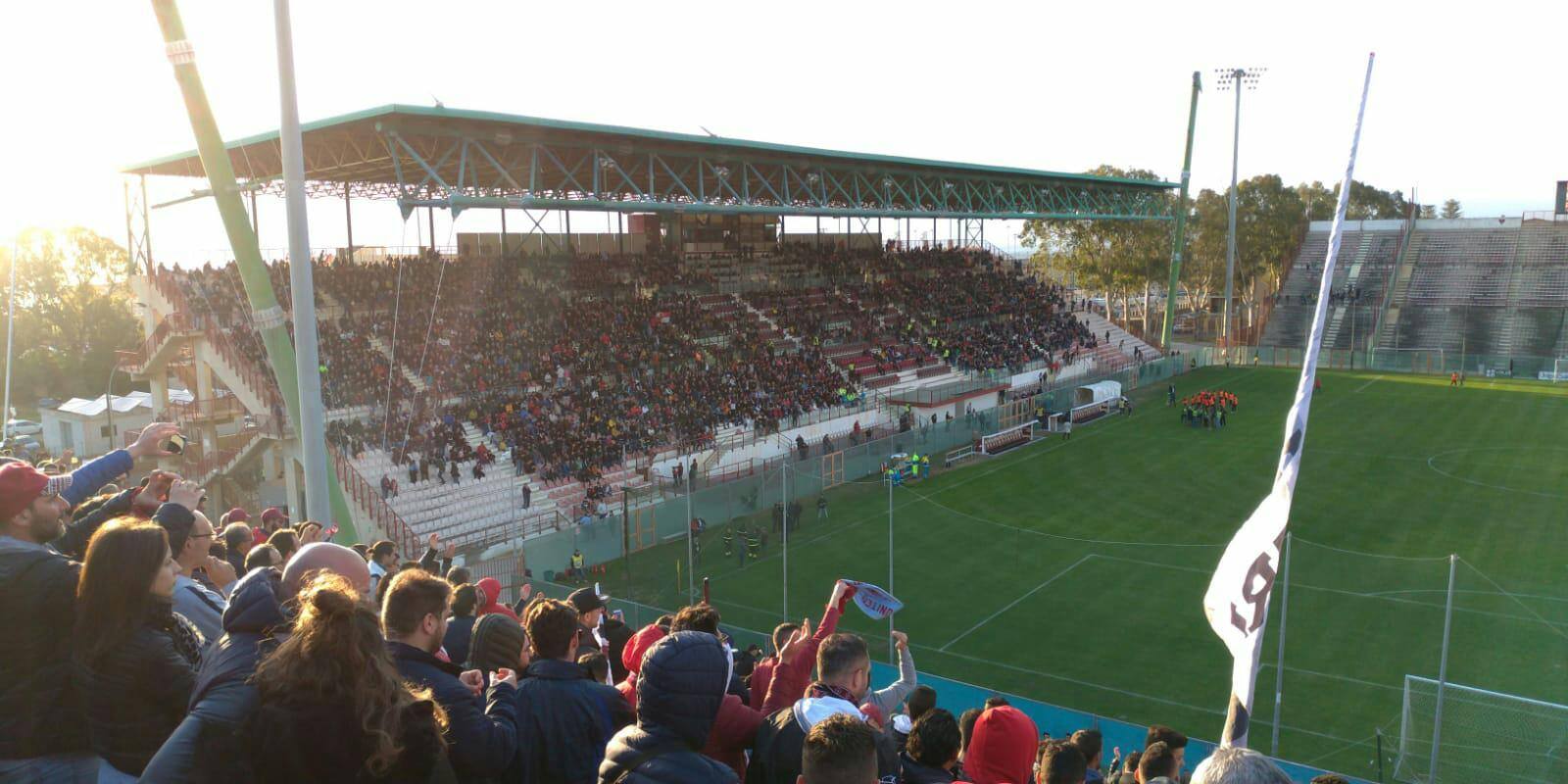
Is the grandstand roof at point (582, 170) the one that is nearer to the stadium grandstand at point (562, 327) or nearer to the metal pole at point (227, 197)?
the stadium grandstand at point (562, 327)

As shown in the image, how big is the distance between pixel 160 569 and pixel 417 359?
27.9m

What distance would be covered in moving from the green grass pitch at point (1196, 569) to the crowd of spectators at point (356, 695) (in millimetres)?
12219

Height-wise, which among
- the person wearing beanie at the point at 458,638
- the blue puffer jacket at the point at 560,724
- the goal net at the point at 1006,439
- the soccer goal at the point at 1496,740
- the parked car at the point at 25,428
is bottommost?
the parked car at the point at 25,428

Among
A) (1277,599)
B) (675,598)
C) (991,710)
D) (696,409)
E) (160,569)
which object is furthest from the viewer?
(696,409)

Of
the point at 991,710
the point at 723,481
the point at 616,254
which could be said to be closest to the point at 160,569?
the point at 991,710

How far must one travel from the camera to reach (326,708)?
124 inches

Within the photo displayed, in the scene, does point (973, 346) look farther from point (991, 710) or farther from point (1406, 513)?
point (991, 710)

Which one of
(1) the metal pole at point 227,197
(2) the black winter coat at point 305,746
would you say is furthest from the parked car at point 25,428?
(2) the black winter coat at point 305,746

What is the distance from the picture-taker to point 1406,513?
28266 mm

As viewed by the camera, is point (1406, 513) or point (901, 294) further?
point (901, 294)

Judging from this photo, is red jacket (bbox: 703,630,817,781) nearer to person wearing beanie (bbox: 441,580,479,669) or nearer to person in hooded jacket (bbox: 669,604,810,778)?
person in hooded jacket (bbox: 669,604,810,778)

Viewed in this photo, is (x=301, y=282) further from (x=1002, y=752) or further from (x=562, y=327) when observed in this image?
(x=562, y=327)

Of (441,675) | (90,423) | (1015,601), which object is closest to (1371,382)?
(1015,601)

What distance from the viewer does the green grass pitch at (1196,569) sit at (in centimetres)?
1689
